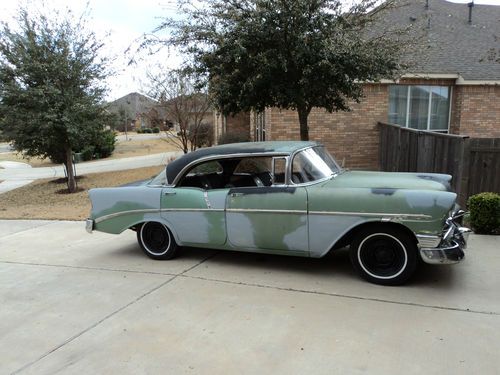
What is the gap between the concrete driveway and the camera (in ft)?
10.4

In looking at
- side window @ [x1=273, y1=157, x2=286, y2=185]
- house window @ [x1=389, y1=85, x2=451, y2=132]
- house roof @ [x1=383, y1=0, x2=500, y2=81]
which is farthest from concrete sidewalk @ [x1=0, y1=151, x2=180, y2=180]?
side window @ [x1=273, y1=157, x2=286, y2=185]

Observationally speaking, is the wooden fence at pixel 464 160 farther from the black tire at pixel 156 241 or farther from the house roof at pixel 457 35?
the house roof at pixel 457 35

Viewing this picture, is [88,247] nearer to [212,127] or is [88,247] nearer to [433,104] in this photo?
[433,104]

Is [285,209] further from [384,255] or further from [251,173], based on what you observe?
[384,255]

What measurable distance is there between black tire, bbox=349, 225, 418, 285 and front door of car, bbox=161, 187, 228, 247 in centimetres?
157

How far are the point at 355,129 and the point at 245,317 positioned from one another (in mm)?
10576

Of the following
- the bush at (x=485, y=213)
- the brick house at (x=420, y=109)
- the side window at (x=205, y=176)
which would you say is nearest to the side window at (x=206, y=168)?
the side window at (x=205, y=176)

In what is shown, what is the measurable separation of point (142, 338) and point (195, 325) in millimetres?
455

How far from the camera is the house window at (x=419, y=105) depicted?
45.4 ft

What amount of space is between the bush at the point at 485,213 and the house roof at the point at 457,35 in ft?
23.0

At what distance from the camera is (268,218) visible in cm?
484

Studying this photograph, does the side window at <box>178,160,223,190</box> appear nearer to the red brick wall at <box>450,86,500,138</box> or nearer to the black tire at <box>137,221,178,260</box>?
the black tire at <box>137,221,178,260</box>

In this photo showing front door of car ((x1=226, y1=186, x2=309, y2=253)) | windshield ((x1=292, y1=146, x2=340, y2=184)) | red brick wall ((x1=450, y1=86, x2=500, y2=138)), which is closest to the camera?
front door of car ((x1=226, y1=186, x2=309, y2=253))

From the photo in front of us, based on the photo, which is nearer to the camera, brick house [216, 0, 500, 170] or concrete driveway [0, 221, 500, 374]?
concrete driveway [0, 221, 500, 374]
